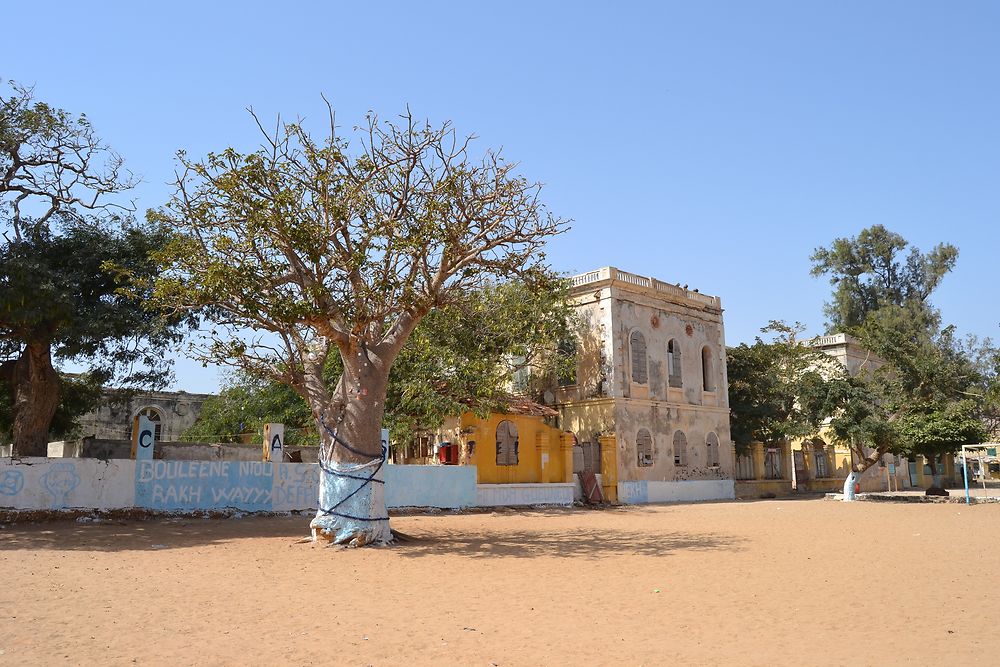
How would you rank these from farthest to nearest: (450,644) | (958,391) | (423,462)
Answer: (958,391)
(423,462)
(450,644)

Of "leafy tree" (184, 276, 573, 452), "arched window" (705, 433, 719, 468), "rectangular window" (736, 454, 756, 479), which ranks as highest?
"leafy tree" (184, 276, 573, 452)

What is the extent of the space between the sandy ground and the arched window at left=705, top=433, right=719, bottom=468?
1589 cm

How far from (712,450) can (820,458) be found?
32.6 feet

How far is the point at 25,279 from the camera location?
13.6 m

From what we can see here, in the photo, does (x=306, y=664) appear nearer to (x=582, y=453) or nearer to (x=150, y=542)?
(x=150, y=542)

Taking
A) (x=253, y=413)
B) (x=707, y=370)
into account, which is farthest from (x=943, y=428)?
(x=253, y=413)

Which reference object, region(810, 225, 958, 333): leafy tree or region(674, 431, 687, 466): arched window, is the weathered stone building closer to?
region(674, 431, 687, 466): arched window

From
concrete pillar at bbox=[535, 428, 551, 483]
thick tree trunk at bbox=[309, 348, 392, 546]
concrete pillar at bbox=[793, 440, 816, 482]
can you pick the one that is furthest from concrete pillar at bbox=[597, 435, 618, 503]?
thick tree trunk at bbox=[309, 348, 392, 546]

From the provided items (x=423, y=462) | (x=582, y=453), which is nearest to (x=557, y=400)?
(x=582, y=453)

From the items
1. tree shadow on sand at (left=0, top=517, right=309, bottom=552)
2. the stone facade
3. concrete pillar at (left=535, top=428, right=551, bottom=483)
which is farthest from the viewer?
the stone facade

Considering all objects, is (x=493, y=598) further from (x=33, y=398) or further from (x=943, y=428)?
(x=943, y=428)

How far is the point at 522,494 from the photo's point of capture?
23125 millimetres

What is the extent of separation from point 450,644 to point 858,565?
6903 millimetres

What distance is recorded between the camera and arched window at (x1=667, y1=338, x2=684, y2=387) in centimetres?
2998
